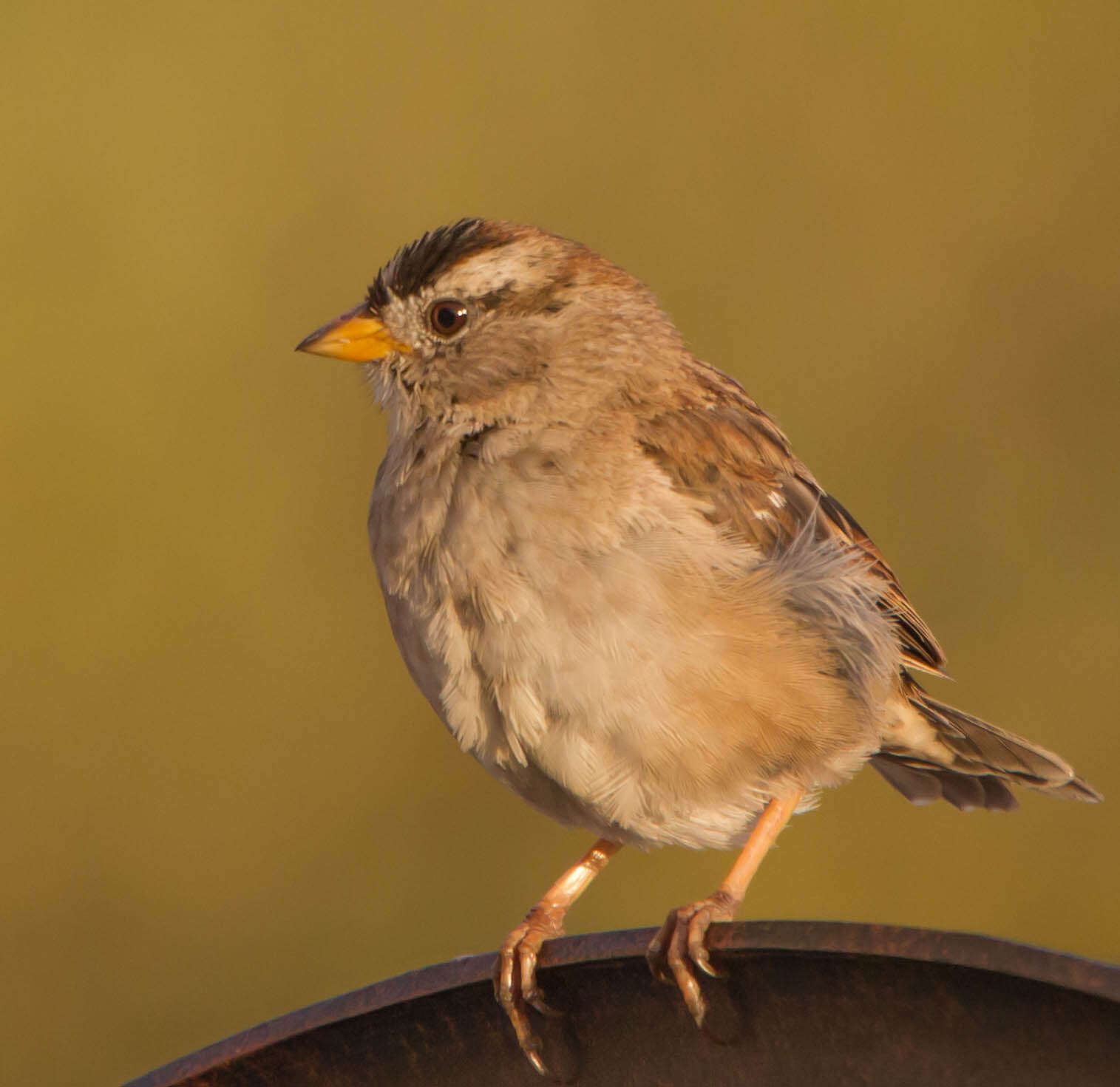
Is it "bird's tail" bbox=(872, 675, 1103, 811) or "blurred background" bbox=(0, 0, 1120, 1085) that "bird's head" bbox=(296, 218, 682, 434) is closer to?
"bird's tail" bbox=(872, 675, 1103, 811)

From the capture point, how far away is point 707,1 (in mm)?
8461

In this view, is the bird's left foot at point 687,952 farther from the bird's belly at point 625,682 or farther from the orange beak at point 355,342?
the orange beak at point 355,342

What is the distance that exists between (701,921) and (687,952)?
1.33 feet

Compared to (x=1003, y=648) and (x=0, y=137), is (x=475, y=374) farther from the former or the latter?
(x=0, y=137)

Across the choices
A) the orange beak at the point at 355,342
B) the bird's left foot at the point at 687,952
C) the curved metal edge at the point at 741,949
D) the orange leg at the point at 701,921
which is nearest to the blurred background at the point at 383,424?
the orange leg at the point at 701,921

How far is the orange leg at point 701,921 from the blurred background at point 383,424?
9.29ft

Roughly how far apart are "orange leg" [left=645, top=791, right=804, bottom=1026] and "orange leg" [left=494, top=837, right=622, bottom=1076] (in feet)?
0.83

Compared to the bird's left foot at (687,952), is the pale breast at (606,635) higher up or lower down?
higher up

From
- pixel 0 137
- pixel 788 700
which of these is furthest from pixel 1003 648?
pixel 0 137

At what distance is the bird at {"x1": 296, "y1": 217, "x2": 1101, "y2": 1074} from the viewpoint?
142 inches

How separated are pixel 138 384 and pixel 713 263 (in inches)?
103

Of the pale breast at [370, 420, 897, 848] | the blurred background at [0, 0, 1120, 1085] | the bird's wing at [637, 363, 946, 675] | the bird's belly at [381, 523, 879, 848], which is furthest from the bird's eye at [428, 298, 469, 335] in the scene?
the blurred background at [0, 0, 1120, 1085]

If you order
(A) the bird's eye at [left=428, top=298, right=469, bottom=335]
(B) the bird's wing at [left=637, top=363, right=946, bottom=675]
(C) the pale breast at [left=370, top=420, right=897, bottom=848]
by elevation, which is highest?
(A) the bird's eye at [left=428, top=298, right=469, bottom=335]

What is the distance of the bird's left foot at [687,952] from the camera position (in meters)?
2.79
